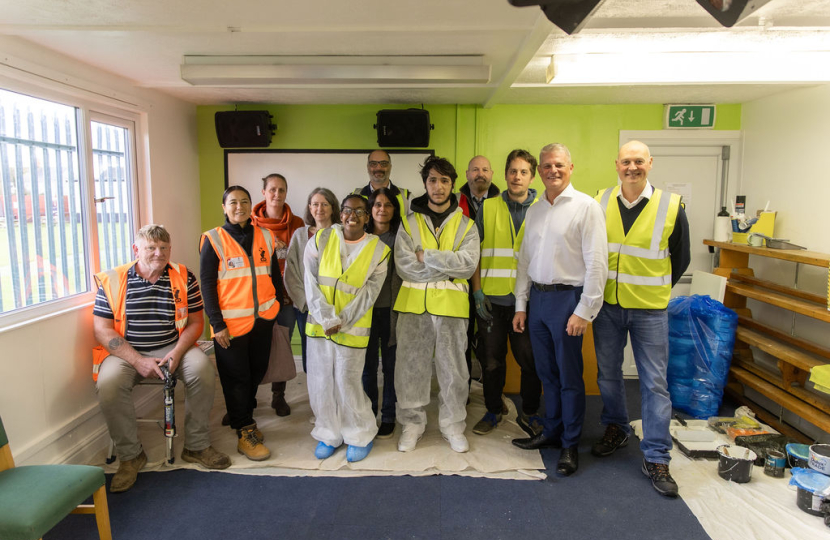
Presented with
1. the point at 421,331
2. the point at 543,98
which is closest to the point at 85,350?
the point at 421,331

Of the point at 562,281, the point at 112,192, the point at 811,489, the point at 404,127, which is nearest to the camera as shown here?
the point at 811,489

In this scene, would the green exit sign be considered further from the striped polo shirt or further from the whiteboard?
the striped polo shirt

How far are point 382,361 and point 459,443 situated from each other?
0.68m

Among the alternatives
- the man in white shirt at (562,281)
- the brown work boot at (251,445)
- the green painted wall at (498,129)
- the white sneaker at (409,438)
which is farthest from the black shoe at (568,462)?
the green painted wall at (498,129)

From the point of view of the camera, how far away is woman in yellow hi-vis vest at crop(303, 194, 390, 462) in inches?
117

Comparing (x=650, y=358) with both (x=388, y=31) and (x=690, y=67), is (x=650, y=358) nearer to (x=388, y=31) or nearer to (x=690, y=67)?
(x=690, y=67)

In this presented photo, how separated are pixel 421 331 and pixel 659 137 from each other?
9.69ft

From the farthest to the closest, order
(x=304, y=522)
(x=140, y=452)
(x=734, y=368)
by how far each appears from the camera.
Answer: (x=734, y=368)
(x=140, y=452)
(x=304, y=522)

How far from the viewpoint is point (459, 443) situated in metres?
3.11

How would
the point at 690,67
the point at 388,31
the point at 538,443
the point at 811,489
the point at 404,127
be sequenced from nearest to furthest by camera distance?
the point at 811,489 < the point at 388,31 < the point at 538,443 < the point at 690,67 < the point at 404,127

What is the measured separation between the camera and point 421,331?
3.05 metres

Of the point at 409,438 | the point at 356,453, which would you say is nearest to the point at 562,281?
the point at 409,438

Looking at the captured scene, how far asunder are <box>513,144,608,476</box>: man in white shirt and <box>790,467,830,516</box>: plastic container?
42.4 inches

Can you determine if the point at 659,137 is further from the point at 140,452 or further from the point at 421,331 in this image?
the point at 140,452
